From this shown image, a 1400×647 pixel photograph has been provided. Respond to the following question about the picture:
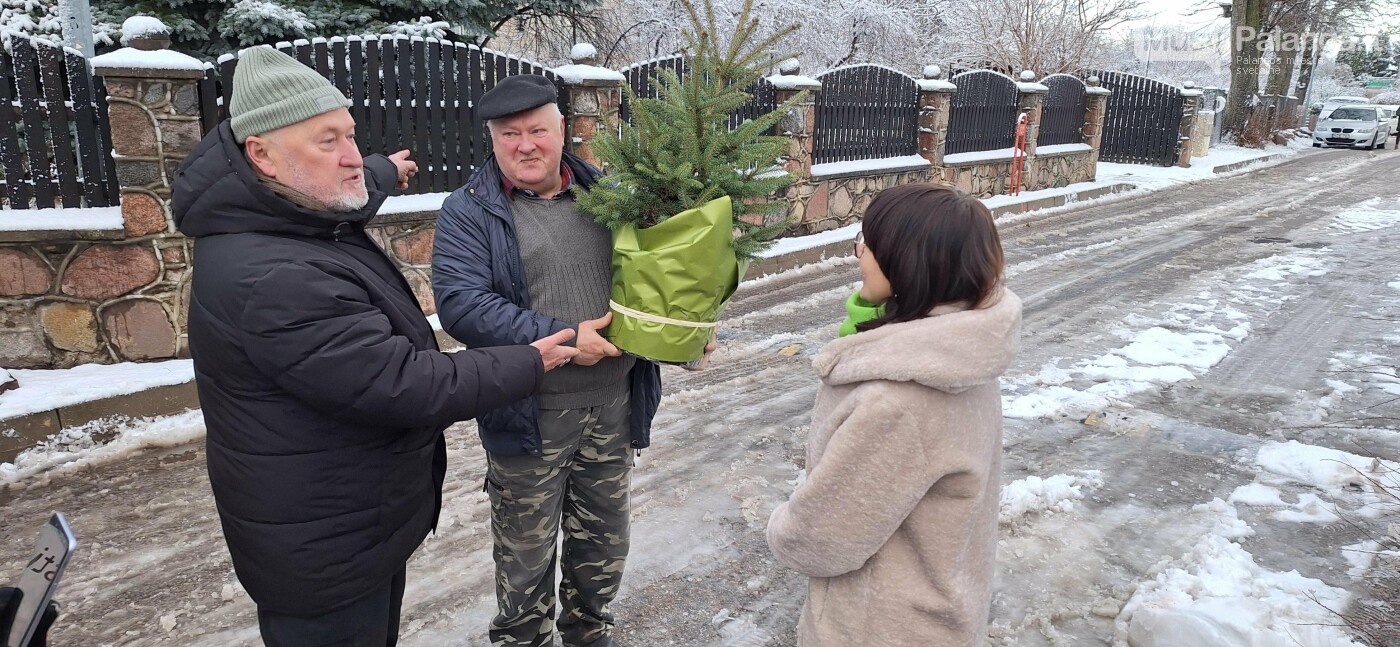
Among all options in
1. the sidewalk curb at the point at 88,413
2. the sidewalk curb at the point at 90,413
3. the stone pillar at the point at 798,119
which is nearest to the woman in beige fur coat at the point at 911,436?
the sidewalk curb at the point at 90,413

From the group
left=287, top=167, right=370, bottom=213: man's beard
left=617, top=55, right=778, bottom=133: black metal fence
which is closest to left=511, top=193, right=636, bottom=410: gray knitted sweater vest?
left=287, top=167, right=370, bottom=213: man's beard

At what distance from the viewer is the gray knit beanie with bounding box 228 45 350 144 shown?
1784 millimetres

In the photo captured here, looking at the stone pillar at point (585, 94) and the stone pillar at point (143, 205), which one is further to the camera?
the stone pillar at point (585, 94)

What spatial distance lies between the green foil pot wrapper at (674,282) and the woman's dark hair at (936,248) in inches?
26.7

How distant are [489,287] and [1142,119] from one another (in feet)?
69.1

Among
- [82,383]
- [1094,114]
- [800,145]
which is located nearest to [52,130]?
[82,383]

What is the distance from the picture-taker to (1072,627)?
307cm

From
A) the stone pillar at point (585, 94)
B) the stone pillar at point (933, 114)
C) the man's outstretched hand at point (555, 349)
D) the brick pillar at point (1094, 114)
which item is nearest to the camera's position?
the man's outstretched hand at point (555, 349)

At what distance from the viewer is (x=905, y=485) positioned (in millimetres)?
1595

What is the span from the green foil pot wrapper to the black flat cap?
485 mm

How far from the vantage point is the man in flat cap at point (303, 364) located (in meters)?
1.72

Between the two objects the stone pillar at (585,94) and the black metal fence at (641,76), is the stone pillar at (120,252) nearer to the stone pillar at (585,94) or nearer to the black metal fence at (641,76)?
the stone pillar at (585,94)

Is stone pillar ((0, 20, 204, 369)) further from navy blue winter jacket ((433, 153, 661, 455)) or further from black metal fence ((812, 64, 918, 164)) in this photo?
black metal fence ((812, 64, 918, 164))

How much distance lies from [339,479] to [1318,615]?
336 centimetres
